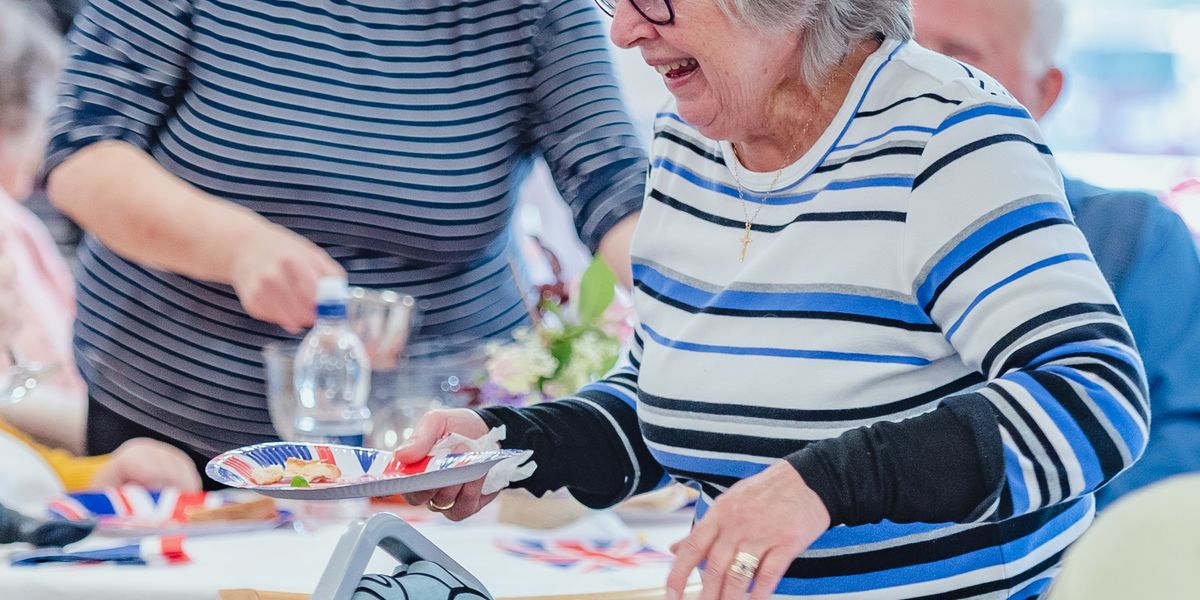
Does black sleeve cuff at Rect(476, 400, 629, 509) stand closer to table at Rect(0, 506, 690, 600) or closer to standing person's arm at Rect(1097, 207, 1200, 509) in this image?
table at Rect(0, 506, 690, 600)

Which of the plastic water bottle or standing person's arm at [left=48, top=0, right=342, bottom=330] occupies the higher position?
standing person's arm at [left=48, top=0, right=342, bottom=330]

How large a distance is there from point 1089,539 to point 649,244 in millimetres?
795

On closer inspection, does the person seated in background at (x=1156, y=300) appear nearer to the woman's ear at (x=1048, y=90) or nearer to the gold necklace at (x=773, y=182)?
the woman's ear at (x=1048, y=90)

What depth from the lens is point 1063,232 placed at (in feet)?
3.29

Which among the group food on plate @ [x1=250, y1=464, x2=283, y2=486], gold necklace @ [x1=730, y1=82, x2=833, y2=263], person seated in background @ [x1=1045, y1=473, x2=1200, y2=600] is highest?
gold necklace @ [x1=730, y1=82, x2=833, y2=263]

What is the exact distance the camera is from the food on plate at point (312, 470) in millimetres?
1203

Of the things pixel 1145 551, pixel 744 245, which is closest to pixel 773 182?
pixel 744 245

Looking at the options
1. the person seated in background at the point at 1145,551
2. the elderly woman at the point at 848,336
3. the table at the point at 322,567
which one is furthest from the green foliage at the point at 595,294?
the person seated in background at the point at 1145,551

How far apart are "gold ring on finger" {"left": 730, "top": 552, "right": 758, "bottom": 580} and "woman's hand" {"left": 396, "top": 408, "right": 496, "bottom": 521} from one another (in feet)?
1.38

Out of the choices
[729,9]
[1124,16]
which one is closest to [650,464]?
[729,9]

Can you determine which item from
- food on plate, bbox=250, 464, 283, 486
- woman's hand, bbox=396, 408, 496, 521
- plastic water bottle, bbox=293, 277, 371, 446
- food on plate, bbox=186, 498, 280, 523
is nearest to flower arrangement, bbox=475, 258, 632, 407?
plastic water bottle, bbox=293, 277, 371, 446

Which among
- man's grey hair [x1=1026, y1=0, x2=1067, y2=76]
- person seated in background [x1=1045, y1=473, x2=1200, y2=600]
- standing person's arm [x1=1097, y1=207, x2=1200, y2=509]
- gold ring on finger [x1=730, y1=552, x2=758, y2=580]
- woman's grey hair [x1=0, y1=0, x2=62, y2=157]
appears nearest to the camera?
person seated in background [x1=1045, y1=473, x2=1200, y2=600]

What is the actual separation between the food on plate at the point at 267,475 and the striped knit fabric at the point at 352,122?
2.51 ft

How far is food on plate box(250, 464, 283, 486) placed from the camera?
1.15m
